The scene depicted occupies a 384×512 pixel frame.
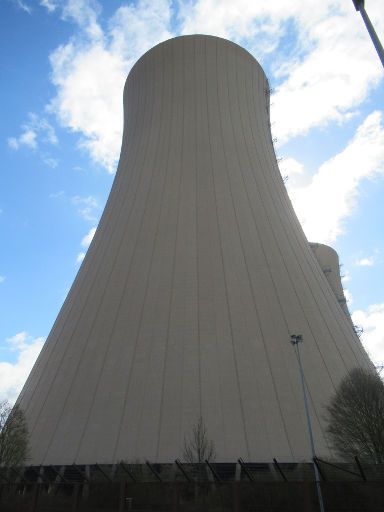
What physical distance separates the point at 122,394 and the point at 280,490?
5052mm

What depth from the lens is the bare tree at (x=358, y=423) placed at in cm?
1091

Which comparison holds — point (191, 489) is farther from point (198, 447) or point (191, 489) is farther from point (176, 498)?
point (176, 498)

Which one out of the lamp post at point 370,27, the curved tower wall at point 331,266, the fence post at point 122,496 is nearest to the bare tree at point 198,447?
the fence post at point 122,496

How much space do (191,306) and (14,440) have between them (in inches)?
233

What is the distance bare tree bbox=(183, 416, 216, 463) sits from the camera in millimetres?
10289

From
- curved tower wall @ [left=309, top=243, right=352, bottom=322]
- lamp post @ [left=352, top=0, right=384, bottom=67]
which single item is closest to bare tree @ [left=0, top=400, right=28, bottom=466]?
lamp post @ [left=352, top=0, right=384, bottom=67]

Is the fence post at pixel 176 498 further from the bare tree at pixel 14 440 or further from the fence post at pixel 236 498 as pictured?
the bare tree at pixel 14 440

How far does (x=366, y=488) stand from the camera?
25.7 ft

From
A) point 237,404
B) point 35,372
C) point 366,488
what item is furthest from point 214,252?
point 366,488

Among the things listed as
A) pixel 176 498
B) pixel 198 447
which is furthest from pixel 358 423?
pixel 176 498

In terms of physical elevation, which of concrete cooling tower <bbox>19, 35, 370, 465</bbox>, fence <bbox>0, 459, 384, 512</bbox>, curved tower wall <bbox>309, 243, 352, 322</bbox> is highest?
curved tower wall <bbox>309, 243, 352, 322</bbox>

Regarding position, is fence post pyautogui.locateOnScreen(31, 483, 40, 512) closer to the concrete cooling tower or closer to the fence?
the fence

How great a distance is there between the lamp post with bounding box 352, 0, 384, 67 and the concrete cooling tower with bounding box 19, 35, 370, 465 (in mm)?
8629

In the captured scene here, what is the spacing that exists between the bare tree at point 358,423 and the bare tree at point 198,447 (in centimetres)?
312
